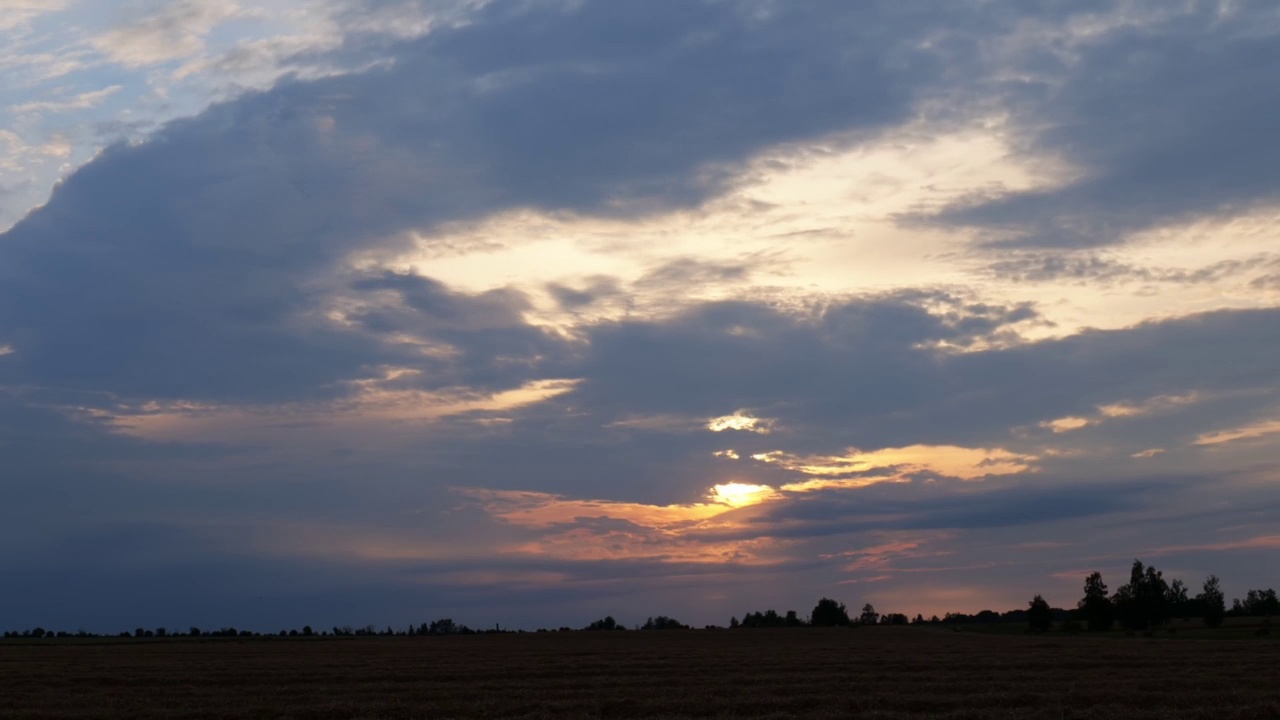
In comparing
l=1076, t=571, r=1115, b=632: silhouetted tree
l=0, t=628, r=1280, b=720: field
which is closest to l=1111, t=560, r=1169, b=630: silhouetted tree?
l=1076, t=571, r=1115, b=632: silhouetted tree

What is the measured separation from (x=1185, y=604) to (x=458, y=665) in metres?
139

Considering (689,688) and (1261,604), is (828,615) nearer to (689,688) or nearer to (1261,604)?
(1261,604)

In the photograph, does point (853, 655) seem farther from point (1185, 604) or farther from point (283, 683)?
point (1185, 604)

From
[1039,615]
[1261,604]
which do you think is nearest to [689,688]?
[1039,615]

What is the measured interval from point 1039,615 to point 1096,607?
1175cm

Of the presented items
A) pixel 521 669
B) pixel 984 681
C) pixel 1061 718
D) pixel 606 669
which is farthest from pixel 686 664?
pixel 1061 718

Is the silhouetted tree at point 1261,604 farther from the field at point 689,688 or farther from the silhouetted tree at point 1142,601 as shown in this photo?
the field at point 689,688

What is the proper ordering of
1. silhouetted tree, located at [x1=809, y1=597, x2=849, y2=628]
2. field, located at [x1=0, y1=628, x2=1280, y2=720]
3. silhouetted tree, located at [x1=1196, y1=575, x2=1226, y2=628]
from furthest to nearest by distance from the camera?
silhouetted tree, located at [x1=809, y1=597, x2=849, y2=628] → silhouetted tree, located at [x1=1196, y1=575, x2=1226, y2=628] → field, located at [x1=0, y1=628, x2=1280, y2=720]

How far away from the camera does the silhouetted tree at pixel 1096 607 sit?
405 ft

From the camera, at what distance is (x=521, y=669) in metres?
42.9

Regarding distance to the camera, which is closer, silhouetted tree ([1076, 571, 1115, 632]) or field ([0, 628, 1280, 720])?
field ([0, 628, 1280, 720])

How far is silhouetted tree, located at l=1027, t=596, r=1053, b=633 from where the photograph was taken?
120750 millimetres

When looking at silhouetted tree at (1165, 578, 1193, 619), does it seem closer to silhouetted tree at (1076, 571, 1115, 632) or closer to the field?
silhouetted tree at (1076, 571, 1115, 632)

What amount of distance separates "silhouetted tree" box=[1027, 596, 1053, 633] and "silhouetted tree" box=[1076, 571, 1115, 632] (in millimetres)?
5659
